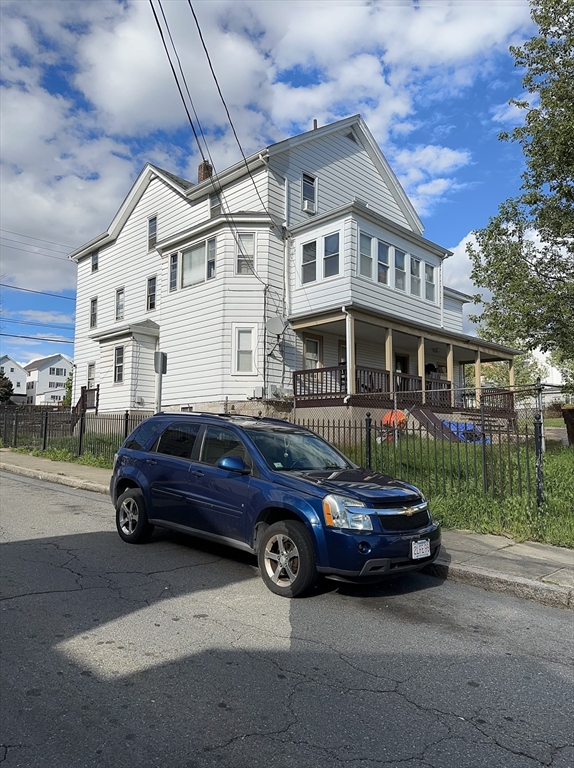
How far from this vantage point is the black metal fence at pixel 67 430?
16.9 m

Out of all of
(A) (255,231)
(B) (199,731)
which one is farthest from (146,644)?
(A) (255,231)

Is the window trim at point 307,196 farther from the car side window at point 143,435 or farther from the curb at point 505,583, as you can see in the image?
the curb at point 505,583

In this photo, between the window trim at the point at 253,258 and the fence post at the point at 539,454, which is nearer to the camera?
the fence post at the point at 539,454

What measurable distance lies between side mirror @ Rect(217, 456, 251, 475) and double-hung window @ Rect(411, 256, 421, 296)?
55.0 ft

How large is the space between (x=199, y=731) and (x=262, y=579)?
8.94 feet

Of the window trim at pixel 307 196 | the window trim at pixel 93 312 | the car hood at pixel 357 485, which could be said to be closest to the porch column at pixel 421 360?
the window trim at pixel 307 196

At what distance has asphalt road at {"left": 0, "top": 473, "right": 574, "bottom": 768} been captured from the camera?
9.60 feet

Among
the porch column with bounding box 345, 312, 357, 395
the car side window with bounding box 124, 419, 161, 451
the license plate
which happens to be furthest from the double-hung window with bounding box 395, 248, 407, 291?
the license plate

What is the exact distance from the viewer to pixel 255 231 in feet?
Result: 63.9

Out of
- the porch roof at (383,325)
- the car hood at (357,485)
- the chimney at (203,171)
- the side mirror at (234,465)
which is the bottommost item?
the car hood at (357,485)

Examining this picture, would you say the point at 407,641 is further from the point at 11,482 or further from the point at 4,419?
the point at 4,419

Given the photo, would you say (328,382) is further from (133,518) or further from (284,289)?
(133,518)

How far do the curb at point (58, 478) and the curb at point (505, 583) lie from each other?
26.6 feet

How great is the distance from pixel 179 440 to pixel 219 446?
0.77 m
